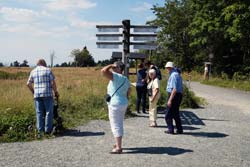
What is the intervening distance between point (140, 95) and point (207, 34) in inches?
1042

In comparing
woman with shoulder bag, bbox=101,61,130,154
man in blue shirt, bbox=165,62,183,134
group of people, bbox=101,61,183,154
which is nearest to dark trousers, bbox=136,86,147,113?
group of people, bbox=101,61,183,154

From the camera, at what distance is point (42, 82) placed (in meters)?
10.0

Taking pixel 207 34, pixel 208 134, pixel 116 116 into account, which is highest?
pixel 207 34

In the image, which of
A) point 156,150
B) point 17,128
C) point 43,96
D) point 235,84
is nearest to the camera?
point 156,150

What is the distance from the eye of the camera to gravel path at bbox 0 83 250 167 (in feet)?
25.3

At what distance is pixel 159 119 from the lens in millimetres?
13430

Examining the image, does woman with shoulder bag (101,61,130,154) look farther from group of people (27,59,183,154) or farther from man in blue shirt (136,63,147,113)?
man in blue shirt (136,63,147,113)

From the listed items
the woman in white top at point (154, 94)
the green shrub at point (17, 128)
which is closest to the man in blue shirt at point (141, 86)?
the woman in white top at point (154, 94)

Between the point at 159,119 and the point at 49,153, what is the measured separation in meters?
5.72

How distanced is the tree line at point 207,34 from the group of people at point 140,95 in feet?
59.2

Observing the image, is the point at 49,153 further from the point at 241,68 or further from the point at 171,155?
the point at 241,68

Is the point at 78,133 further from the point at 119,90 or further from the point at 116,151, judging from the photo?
the point at 119,90

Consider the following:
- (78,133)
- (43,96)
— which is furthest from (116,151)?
(43,96)

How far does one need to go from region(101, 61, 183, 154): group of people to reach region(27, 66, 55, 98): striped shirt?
1.98 meters
